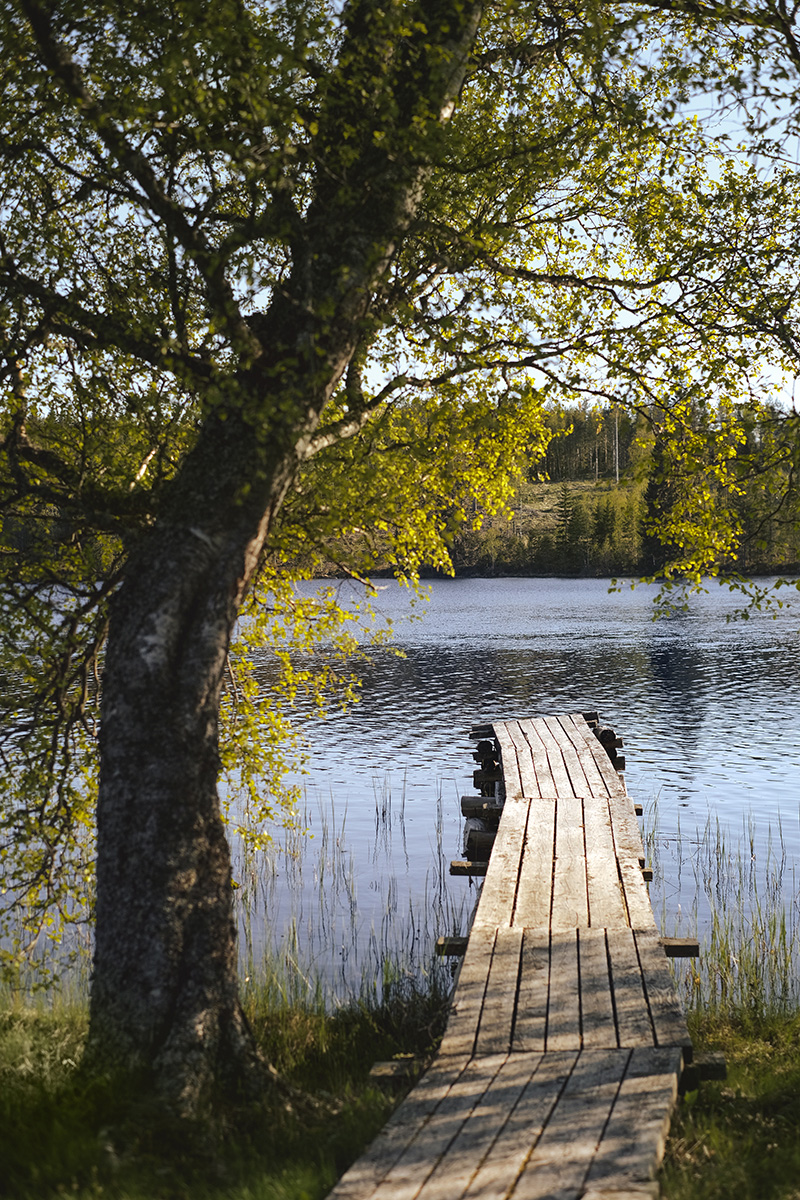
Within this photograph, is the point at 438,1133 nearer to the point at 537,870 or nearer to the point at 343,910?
the point at 537,870

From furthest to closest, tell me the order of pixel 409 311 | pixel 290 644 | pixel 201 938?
1. pixel 290 644
2. pixel 409 311
3. pixel 201 938

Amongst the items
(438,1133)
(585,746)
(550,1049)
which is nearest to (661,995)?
(550,1049)

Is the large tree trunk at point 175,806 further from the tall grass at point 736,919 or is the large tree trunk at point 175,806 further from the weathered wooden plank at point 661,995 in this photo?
the tall grass at point 736,919

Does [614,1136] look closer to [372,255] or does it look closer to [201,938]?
[201,938]

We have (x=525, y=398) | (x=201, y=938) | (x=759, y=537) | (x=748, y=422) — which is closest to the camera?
(x=201, y=938)

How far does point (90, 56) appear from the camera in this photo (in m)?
6.43

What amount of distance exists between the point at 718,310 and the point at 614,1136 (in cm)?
690

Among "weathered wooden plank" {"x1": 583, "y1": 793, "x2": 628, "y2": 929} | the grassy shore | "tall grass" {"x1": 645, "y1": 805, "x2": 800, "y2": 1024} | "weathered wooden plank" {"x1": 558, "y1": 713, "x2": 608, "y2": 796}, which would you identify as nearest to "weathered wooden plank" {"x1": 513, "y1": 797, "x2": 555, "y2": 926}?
"weathered wooden plank" {"x1": 583, "y1": 793, "x2": 628, "y2": 929}

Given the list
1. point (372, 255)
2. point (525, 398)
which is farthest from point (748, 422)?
point (372, 255)

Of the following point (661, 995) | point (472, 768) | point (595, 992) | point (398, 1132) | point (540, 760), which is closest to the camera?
point (398, 1132)

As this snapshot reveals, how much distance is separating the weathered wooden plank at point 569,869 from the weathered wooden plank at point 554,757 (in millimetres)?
614

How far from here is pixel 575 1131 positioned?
4891 mm

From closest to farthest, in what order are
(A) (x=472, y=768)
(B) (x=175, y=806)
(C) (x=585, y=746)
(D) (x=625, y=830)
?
1. (B) (x=175, y=806)
2. (D) (x=625, y=830)
3. (C) (x=585, y=746)
4. (A) (x=472, y=768)

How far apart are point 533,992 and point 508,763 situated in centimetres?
830
